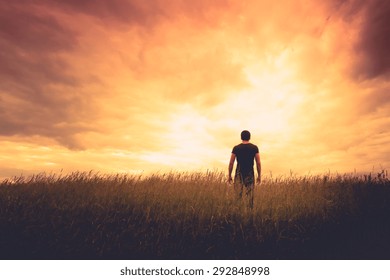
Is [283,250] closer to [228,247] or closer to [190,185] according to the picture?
[228,247]

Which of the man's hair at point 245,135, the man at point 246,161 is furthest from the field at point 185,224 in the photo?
the man's hair at point 245,135

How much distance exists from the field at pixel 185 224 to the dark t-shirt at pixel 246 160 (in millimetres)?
526

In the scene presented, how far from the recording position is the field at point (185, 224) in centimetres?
666

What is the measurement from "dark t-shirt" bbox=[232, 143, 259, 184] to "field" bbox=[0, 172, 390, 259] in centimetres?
53

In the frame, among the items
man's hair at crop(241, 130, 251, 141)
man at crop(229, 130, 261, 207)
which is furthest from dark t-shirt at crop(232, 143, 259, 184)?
man's hair at crop(241, 130, 251, 141)

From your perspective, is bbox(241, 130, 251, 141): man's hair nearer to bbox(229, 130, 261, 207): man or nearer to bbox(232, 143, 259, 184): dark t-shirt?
bbox(229, 130, 261, 207): man

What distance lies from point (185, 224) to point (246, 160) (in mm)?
2794

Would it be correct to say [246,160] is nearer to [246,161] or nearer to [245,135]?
[246,161]

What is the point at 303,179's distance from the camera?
11133mm

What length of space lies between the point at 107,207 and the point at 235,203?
3.15 m

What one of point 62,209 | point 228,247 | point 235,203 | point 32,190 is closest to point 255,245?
point 228,247

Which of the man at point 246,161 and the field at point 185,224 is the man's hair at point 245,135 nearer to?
the man at point 246,161

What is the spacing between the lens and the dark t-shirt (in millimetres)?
9039

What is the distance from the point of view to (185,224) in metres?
7.18
